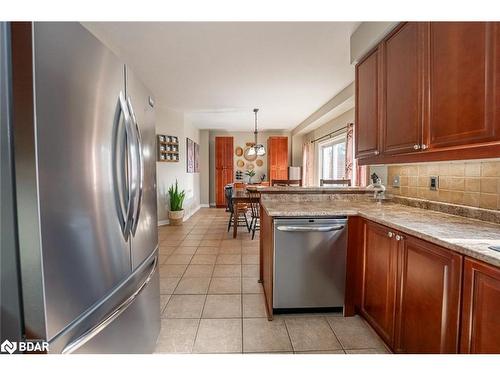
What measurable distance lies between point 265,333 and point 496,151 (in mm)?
1694

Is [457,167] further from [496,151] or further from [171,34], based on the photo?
[171,34]

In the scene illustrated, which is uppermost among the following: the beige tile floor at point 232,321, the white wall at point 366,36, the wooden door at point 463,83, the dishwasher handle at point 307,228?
the white wall at point 366,36

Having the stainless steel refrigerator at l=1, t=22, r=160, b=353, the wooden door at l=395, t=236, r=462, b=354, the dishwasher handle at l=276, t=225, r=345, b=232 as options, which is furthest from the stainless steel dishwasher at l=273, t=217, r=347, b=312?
the stainless steel refrigerator at l=1, t=22, r=160, b=353

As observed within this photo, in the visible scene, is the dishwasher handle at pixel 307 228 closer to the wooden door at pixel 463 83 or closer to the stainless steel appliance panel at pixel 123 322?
the wooden door at pixel 463 83

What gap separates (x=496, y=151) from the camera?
106 centimetres

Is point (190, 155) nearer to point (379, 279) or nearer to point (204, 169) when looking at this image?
point (204, 169)

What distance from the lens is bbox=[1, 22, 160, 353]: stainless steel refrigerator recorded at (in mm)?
657

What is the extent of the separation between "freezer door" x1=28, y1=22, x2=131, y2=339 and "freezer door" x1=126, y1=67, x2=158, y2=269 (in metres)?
0.13

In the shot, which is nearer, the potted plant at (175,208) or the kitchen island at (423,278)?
the kitchen island at (423,278)

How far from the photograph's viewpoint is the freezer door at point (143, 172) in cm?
116

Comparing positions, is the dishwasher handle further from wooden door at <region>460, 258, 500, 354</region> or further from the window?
the window

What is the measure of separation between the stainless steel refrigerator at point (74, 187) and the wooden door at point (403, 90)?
5.34 feet

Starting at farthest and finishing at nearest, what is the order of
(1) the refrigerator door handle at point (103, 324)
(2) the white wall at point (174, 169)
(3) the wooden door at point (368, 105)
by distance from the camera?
(2) the white wall at point (174, 169), (3) the wooden door at point (368, 105), (1) the refrigerator door handle at point (103, 324)

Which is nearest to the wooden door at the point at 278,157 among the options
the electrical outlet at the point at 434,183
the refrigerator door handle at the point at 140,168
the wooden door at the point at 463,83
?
the electrical outlet at the point at 434,183
